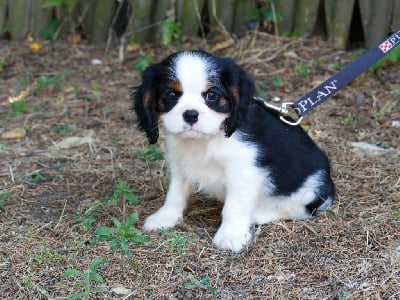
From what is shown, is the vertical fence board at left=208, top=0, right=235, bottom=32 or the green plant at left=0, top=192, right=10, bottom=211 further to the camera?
the vertical fence board at left=208, top=0, right=235, bottom=32

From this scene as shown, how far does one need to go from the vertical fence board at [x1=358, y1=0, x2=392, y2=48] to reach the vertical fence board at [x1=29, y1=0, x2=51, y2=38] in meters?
3.32

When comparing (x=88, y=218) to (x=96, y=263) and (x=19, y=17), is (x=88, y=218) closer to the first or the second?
(x=96, y=263)

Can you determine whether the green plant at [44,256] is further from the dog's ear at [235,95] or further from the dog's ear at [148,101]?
the dog's ear at [235,95]

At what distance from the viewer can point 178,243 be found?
3.92m

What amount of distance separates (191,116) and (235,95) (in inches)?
12.8

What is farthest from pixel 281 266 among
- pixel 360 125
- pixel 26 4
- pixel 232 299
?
pixel 26 4

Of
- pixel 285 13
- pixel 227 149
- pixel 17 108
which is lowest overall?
pixel 17 108

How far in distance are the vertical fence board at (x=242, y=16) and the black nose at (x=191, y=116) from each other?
3751 mm

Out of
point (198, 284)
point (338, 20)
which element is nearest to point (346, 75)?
point (198, 284)

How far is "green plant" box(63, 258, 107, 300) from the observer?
3445 mm

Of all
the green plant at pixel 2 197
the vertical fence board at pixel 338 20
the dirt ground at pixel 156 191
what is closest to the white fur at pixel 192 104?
the dirt ground at pixel 156 191

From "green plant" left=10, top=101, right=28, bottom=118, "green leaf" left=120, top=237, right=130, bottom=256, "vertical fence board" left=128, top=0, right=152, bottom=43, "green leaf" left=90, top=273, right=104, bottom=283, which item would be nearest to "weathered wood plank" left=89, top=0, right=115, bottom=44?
"vertical fence board" left=128, top=0, right=152, bottom=43

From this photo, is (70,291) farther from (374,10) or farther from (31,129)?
(374,10)

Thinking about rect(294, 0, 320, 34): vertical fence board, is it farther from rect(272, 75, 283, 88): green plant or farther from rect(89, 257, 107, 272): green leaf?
rect(89, 257, 107, 272): green leaf
